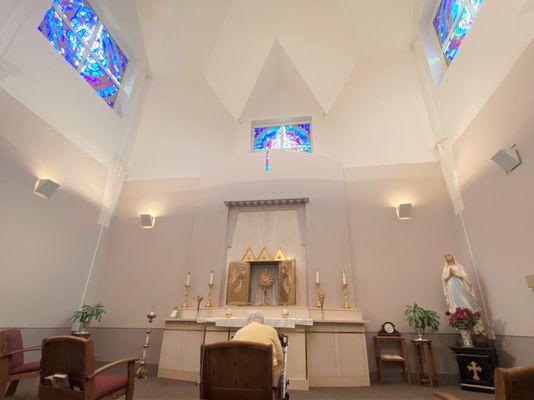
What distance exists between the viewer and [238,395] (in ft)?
6.00

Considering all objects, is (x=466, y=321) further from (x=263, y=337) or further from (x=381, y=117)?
(x=381, y=117)

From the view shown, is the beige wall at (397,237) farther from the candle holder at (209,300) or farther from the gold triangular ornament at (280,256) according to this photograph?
the candle holder at (209,300)

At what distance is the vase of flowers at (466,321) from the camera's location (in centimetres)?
418

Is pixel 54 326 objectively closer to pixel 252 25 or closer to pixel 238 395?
pixel 238 395

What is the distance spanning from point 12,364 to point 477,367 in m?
5.65

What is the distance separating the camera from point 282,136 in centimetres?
793

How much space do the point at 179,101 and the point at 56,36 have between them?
289 cm

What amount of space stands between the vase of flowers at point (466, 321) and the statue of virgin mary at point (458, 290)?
91 millimetres

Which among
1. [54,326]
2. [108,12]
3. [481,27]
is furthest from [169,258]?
[481,27]

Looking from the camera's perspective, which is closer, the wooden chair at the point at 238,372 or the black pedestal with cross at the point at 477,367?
the wooden chair at the point at 238,372

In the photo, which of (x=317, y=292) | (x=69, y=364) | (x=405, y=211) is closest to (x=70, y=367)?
(x=69, y=364)

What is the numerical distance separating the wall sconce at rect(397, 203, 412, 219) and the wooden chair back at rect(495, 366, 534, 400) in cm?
479

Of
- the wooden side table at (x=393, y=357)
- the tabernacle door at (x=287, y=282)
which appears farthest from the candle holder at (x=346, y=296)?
the tabernacle door at (x=287, y=282)

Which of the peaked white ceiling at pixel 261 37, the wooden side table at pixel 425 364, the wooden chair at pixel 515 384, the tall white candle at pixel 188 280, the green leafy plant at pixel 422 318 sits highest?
the peaked white ceiling at pixel 261 37
